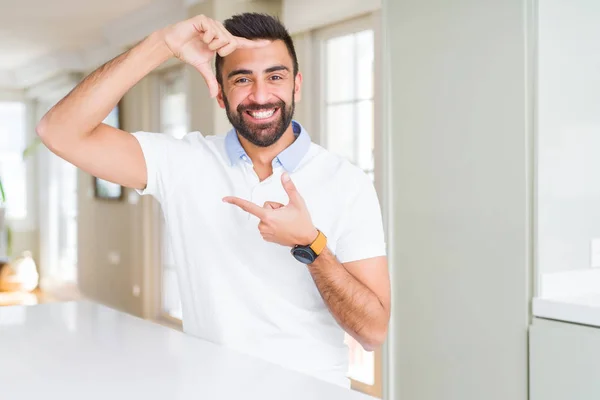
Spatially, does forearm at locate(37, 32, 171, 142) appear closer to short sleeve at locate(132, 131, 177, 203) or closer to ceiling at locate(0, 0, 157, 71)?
short sleeve at locate(132, 131, 177, 203)


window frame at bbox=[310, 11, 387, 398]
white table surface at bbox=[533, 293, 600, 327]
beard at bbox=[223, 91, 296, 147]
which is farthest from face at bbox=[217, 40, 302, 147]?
window frame at bbox=[310, 11, 387, 398]

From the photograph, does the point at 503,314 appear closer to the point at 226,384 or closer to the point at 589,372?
the point at 589,372

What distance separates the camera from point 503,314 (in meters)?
2.29

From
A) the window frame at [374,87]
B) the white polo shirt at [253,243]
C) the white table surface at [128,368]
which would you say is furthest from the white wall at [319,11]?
the white table surface at [128,368]

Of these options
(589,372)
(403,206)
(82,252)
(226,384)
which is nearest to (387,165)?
(403,206)

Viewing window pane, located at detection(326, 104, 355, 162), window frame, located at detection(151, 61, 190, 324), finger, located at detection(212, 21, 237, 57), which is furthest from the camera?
window frame, located at detection(151, 61, 190, 324)

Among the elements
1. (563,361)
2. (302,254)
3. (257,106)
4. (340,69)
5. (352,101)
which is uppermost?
(340,69)

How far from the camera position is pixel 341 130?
3.99m

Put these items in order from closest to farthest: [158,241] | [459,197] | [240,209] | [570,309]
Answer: [240,209] < [570,309] < [459,197] < [158,241]

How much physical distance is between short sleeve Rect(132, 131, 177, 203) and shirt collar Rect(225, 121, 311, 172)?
14 cm

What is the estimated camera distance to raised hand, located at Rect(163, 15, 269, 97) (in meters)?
1.46

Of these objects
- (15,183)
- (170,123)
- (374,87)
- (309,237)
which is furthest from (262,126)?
(15,183)

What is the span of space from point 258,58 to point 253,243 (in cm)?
43

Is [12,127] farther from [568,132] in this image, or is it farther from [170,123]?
[568,132]
